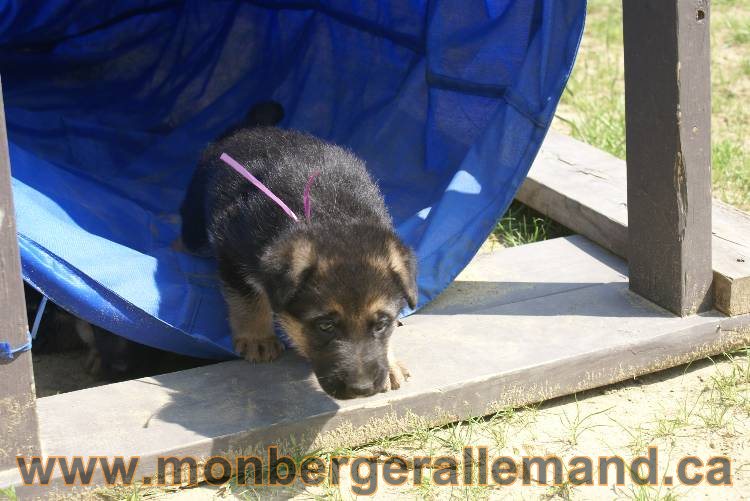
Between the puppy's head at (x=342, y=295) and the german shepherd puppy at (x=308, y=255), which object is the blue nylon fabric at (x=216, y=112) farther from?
the puppy's head at (x=342, y=295)

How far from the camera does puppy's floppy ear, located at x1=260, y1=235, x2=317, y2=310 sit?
3.50 m

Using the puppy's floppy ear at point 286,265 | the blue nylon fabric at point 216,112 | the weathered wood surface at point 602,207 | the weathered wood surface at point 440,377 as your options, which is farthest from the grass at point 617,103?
the puppy's floppy ear at point 286,265

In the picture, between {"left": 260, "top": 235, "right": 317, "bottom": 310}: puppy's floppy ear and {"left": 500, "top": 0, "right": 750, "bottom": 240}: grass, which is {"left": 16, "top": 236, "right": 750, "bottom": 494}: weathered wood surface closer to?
{"left": 260, "top": 235, "right": 317, "bottom": 310}: puppy's floppy ear

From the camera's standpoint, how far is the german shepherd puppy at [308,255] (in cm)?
344

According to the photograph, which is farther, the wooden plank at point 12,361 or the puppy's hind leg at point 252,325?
the puppy's hind leg at point 252,325

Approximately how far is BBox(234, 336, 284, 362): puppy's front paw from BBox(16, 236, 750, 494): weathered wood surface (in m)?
0.05

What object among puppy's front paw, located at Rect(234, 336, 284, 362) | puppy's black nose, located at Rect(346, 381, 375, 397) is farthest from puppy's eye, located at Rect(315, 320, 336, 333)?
puppy's front paw, located at Rect(234, 336, 284, 362)

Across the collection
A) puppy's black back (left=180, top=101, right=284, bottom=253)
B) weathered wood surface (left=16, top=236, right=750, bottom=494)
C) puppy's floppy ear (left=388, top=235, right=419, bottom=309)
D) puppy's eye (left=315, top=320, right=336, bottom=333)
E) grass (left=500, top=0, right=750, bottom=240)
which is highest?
grass (left=500, top=0, right=750, bottom=240)

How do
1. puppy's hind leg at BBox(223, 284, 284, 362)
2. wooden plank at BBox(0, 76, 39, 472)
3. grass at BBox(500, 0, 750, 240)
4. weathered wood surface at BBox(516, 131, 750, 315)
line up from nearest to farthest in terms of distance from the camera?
wooden plank at BBox(0, 76, 39, 472) < puppy's hind leg at BBox(223, 284, 284, 362) < weathered wood surface at BBox(516, 131, 750, 315) < grass at BBox(500, 0, 750, 240)

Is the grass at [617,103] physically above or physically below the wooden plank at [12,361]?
above

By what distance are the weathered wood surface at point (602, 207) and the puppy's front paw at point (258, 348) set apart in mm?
1858

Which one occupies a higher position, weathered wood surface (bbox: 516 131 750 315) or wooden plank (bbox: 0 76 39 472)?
weathered wood surface (bbox: 516 131 750 315)

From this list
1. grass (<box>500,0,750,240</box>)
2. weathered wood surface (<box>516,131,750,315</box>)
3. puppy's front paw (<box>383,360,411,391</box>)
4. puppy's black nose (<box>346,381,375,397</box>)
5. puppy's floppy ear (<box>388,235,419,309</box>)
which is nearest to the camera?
puppy's black nose (<box>346,381,375,397</box>)

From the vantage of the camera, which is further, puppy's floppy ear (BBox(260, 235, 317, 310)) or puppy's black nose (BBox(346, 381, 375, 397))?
puppy's floppy ear (BBox(260, 235, 317, 310))
